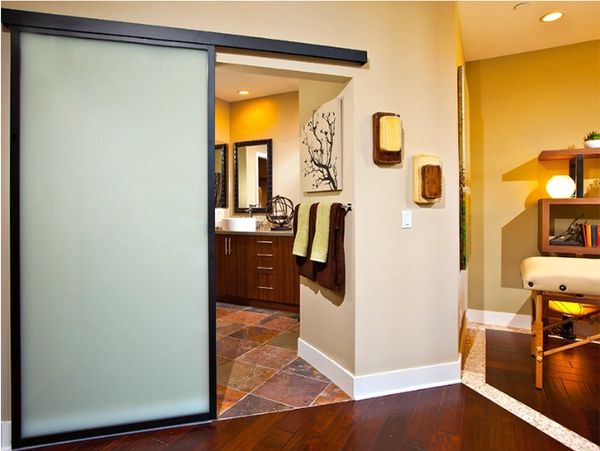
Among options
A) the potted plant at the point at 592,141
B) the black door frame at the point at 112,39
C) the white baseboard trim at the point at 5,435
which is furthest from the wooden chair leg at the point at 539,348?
the white baseboard trim at the point at 5,435

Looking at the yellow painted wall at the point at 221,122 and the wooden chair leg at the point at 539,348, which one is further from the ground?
the yellow painted wall at the point at 221,122

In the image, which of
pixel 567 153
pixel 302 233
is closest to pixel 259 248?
pixel 302 233

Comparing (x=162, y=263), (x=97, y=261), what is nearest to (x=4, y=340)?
(x=97, y=261)

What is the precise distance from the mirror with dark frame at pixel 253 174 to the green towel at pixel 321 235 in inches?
101

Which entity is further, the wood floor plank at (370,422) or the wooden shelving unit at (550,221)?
the wooden shelving unit at (550,221)

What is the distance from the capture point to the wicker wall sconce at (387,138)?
2.25 m

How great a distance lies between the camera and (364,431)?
6.53 ft

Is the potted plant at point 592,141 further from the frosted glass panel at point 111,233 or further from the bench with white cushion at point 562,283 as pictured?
the frosted glass panel at point 111,233

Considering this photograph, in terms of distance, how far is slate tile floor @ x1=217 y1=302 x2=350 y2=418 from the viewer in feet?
7.54

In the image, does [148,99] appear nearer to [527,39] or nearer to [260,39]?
[260,39]

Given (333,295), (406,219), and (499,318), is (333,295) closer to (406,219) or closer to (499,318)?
(406,219)

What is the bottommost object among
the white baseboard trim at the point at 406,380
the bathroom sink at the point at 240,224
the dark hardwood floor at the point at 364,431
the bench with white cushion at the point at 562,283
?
the dark hardwood floor at the point at 364,431

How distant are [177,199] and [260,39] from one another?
1004 millimetres

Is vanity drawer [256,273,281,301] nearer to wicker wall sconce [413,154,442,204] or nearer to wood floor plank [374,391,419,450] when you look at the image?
wood floor plank [374,391,419,450]
